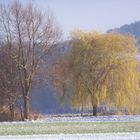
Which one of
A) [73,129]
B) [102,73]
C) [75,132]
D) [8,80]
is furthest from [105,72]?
[75,132]

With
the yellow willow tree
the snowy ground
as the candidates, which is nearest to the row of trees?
the yellow willow tree

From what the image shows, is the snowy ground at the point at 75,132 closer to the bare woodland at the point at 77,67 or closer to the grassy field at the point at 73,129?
the grassy field at the point at 73,129

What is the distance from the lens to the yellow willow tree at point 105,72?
145 ft

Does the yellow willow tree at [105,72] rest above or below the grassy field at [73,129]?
above

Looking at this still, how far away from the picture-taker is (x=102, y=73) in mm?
44469

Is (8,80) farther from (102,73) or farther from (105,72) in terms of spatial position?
(105,72)

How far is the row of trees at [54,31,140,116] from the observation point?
44125 millimetres

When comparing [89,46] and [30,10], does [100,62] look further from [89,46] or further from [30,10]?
[30,10]

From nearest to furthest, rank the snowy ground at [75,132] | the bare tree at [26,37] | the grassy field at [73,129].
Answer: the snowy ground at [75,132] → the grassy field at [73,129] → the bare tree at [26,37]

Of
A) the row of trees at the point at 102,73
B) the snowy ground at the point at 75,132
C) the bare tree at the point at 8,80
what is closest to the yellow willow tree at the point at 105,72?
the row of trees at the point at 102,73

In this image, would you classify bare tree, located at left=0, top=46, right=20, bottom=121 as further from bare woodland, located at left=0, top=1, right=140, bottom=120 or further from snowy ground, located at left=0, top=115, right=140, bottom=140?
snowy ground, located at left=0, top=115, right=140, bottom=140

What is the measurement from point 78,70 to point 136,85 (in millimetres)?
5778

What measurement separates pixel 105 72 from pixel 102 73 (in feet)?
1.02

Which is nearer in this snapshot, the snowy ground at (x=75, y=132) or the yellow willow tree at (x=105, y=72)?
the snowy ground at (x=75, y=132)
